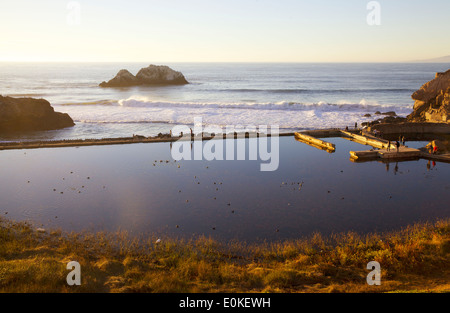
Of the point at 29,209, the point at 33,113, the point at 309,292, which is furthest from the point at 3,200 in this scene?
the point at 33,113

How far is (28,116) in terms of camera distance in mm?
55656

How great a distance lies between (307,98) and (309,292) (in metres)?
A: 90.3

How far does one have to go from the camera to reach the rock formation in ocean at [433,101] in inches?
1949

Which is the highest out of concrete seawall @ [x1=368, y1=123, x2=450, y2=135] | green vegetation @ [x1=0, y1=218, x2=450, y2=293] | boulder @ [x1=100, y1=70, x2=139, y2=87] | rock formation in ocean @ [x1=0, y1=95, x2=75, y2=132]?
boulder @ [x1=100, y1=70, x2=139, y2=87]

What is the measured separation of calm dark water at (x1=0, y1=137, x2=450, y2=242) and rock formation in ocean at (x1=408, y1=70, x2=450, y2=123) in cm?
2272

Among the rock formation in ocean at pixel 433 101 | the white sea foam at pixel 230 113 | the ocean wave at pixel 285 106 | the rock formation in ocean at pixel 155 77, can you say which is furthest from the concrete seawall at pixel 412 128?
the rock formation in ocean at pixel 155 77

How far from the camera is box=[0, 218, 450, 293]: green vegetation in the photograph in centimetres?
1328

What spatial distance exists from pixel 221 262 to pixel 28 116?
52.2m

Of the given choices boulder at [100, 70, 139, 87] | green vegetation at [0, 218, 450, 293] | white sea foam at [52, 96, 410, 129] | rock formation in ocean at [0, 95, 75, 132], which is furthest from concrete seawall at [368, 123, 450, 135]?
boulder at [100, 70, 139, 87]

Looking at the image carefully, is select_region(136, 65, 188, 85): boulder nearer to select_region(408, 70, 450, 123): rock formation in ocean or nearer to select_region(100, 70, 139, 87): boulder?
select_region(100, 70, 139, 87): boulder

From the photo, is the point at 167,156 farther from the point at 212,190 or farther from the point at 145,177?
the point at 212,190

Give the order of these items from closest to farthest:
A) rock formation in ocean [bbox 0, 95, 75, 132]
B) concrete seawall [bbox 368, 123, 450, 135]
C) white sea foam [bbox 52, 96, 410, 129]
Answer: concrete seawall [bbox 368, 123, 450, 135]
rock formation in ocean [bbox 0, 95, 75, 132]
white sea foam [bbox 52, 96, 410, 129]

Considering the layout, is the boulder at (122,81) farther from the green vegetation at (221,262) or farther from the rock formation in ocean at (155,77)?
the green vegetation at (221,262)
